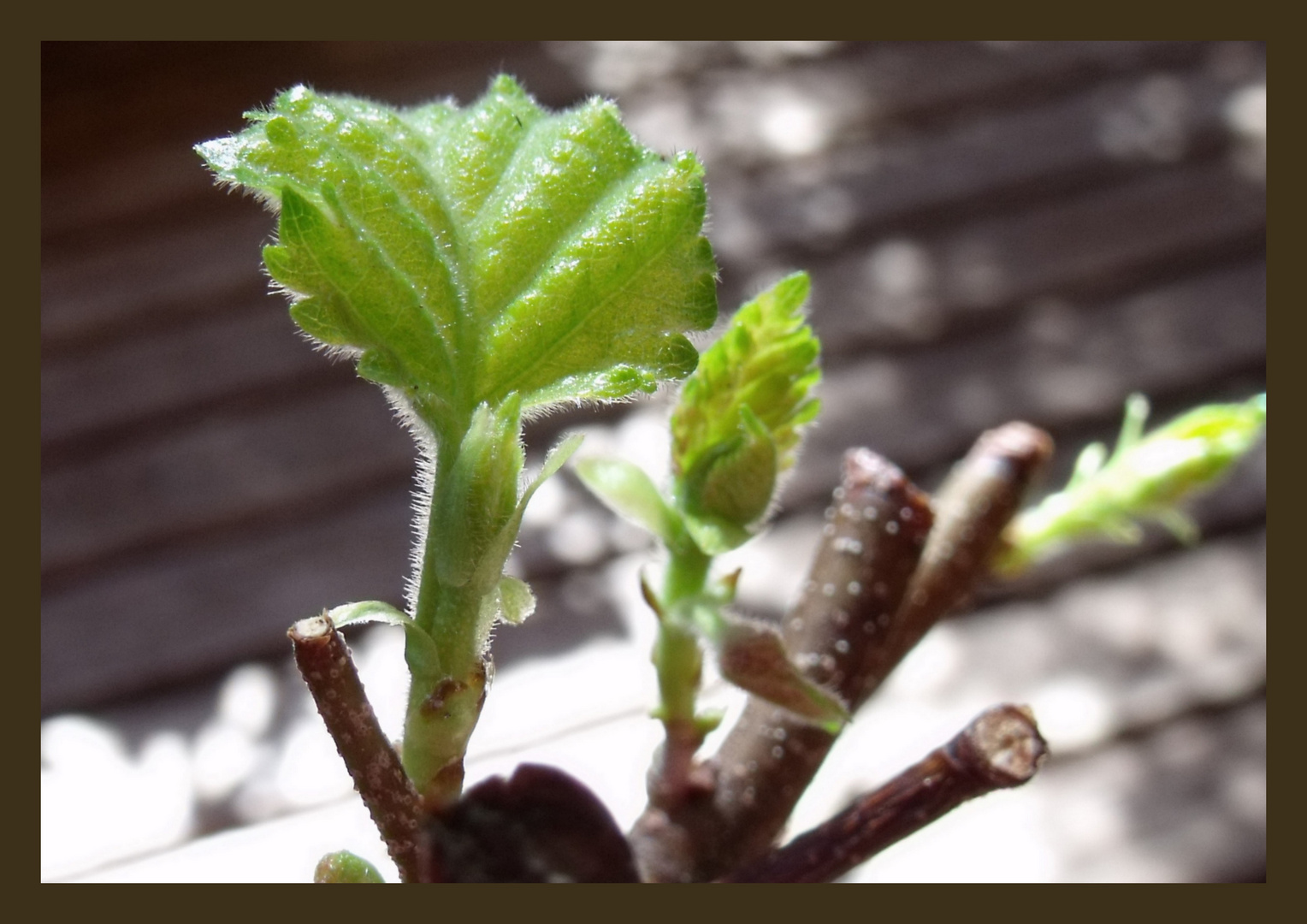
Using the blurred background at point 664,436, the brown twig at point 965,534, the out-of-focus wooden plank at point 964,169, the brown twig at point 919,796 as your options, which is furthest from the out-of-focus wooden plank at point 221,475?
the brown twig at point 919,796

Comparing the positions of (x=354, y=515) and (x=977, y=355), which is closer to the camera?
(x=354, y=515)

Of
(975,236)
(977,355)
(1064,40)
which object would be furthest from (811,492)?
(1064,40)

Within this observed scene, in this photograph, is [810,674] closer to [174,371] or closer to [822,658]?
[822,658]

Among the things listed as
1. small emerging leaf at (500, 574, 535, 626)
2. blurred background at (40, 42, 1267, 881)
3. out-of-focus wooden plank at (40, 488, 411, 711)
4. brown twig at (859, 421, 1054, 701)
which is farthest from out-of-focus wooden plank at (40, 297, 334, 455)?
small emerging leaf at (500, 574, 535, 626)

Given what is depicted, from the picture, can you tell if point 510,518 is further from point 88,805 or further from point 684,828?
point 88,805

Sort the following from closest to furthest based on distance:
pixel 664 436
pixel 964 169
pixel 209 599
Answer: pixel 209 599, pixel 664 436, pixel 964 169

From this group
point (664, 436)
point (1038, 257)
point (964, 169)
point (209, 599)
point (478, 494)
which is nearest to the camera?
point (478, 494)

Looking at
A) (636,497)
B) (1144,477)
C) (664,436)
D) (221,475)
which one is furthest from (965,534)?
(221,475)
